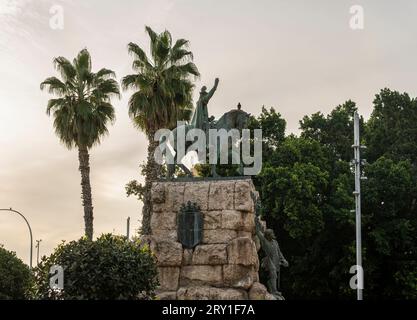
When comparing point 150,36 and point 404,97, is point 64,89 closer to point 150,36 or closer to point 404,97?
point 150,36

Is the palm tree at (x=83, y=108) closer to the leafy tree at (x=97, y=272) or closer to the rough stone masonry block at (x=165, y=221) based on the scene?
the rough stone masonry block at (x=165, y=221)

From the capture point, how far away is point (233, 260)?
64.0ft

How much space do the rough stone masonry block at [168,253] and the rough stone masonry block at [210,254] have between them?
1.57 feet

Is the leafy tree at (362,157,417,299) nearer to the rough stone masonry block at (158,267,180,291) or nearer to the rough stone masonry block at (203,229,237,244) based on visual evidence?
the rough stone masonry block at (203,229,237,244)

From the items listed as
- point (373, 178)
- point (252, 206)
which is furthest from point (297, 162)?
point (252, 206)

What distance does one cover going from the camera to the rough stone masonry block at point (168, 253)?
20.0 metres

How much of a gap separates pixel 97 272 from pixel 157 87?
1901 centimetres

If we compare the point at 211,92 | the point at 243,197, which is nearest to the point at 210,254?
the point at 243,197

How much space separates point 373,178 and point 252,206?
632 inches

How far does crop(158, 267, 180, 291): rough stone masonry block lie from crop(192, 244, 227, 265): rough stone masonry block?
607 mm

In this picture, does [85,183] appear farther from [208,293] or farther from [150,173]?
[208,293]

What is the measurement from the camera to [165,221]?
20719 mm

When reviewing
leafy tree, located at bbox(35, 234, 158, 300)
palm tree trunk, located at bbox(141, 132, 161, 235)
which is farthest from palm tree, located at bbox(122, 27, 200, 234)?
leafy tree, located at bbox(35, 234, 158, 300)
